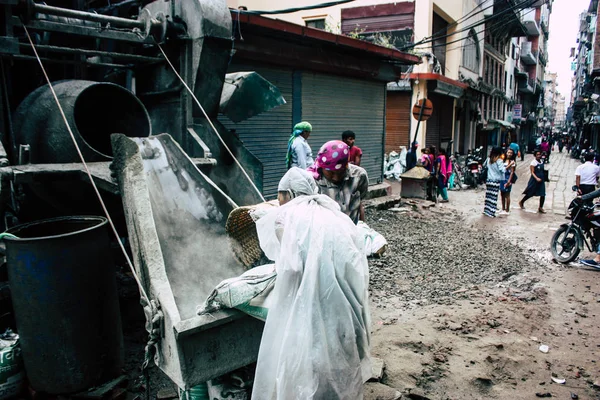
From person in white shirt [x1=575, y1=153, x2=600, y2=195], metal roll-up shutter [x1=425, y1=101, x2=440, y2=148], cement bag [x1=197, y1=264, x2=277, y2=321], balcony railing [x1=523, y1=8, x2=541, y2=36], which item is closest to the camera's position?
cement bag [x1=197, y1=264, x2=277, y2=321]

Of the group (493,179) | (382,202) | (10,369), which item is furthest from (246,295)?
(493,179)

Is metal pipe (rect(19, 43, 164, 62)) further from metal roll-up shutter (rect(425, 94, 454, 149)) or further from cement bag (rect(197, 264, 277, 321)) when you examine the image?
metal roll-up shutter (rect(425, 94, 454, 149))

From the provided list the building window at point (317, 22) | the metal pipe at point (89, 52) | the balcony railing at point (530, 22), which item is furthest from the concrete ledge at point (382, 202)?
the balcony railing at point (530, 22)

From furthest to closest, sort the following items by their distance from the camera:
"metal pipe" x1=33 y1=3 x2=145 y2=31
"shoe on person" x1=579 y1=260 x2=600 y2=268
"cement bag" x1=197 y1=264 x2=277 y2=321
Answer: "shoe on person" x1=579 y1=260 x2=600 y2=268
"metal pipe" x1=33 y1=3 x2=145 y2=31
"cement bag" x1=197 y1=264 x2=277 y2=321

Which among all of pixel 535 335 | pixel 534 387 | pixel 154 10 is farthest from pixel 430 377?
pixel 154 10

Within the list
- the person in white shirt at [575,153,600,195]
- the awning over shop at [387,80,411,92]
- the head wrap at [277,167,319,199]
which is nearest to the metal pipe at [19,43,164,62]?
the head wrap at [277,167,319,199]

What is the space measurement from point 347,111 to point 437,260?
5.54m

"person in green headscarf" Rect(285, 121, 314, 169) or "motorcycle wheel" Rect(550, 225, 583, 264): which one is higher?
"person in green headscarf" Rect(285, 121, 314, 169)

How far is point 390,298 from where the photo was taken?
5.27 meters

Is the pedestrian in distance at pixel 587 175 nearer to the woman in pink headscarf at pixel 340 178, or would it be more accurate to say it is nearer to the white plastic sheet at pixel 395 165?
the woman in pink headscarf at pixel 340 178

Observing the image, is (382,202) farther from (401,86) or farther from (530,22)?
(530,22)

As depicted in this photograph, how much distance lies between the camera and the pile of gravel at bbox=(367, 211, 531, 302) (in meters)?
5.63

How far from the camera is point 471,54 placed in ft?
73.6

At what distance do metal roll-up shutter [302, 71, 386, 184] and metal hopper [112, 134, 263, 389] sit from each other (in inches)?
251
